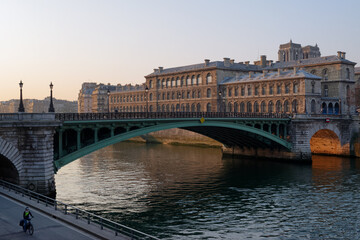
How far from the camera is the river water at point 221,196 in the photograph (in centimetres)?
2881

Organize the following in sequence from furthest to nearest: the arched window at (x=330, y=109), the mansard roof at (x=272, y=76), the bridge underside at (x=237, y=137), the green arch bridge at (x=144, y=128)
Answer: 1. the arched window at (x=330, y=109)
2. the mansard roof at (x=272, y=76)
3. the bridge underside at (x=237, y=137)
4. the green arch bridge at (x=144, y=128)

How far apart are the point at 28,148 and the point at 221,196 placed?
1791 cm

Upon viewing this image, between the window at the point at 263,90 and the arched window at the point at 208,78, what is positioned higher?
the arched window at the point at 208,78

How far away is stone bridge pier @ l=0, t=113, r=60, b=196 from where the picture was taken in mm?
32469

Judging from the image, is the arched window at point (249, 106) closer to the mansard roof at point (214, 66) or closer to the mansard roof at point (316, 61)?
the mansard roof at point (214, 66)

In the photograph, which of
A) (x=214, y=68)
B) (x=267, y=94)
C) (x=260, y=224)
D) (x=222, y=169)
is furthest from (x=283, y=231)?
(x=214, y=68)

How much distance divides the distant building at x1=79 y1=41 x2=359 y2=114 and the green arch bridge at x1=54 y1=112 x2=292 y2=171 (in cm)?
1249

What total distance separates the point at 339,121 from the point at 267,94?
17.6 meters

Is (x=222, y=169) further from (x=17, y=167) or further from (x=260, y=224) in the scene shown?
(x=17, y=167)

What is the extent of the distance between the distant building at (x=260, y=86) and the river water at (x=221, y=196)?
19.0 m

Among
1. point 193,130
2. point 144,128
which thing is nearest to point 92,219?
point 144,128

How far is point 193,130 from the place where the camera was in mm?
59688

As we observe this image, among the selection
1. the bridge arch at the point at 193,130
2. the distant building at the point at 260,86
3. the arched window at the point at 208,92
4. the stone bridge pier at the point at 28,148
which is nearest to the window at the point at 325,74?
the distant building at the point at 260,86

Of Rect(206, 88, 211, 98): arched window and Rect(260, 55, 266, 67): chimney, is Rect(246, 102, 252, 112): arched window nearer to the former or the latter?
Rect(206, 88, 211, 98): arched window
